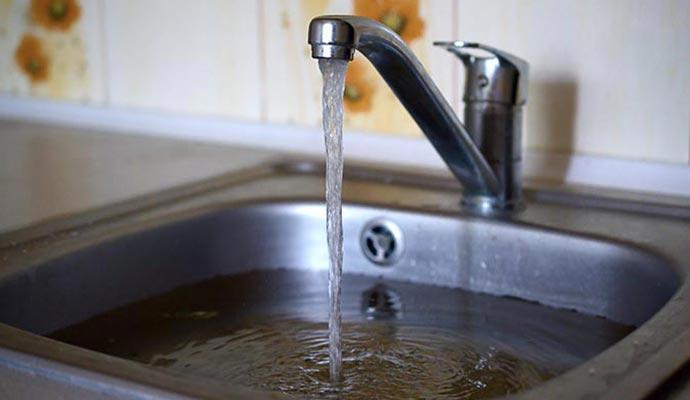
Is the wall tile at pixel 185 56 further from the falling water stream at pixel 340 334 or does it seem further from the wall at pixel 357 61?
the falling water stream at pixel 340 334

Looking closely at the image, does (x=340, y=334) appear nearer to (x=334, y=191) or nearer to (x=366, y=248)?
(x=334, y=191)

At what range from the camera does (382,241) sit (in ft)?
3.12

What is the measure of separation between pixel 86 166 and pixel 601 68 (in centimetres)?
58

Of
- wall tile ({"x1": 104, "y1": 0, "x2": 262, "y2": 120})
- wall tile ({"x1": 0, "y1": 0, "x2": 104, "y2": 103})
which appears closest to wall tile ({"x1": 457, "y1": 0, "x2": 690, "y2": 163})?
wall tile ({"x1": 104, "y1": 0, "x2": 262, "y2": 120})

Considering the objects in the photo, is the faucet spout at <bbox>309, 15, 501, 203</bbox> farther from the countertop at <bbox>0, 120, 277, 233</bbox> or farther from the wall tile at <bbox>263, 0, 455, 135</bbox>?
the countertop at <bbox>0, 120, 277, 233</bbox>

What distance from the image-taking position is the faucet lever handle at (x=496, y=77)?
2.83ft

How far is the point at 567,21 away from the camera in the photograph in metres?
0.95

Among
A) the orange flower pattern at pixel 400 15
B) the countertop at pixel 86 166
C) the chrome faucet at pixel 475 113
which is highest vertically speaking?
the orange flower pattern at pixel 400 15

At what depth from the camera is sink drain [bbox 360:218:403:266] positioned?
94 cm

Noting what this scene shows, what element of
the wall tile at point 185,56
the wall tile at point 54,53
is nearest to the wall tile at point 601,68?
the wall tile at point 185,56

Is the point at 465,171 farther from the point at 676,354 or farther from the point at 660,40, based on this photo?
the point at 676,354

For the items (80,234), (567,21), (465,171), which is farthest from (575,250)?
(80,234)

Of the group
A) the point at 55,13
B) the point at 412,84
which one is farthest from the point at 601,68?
the point at 55,13

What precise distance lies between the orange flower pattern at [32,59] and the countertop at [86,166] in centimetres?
8
